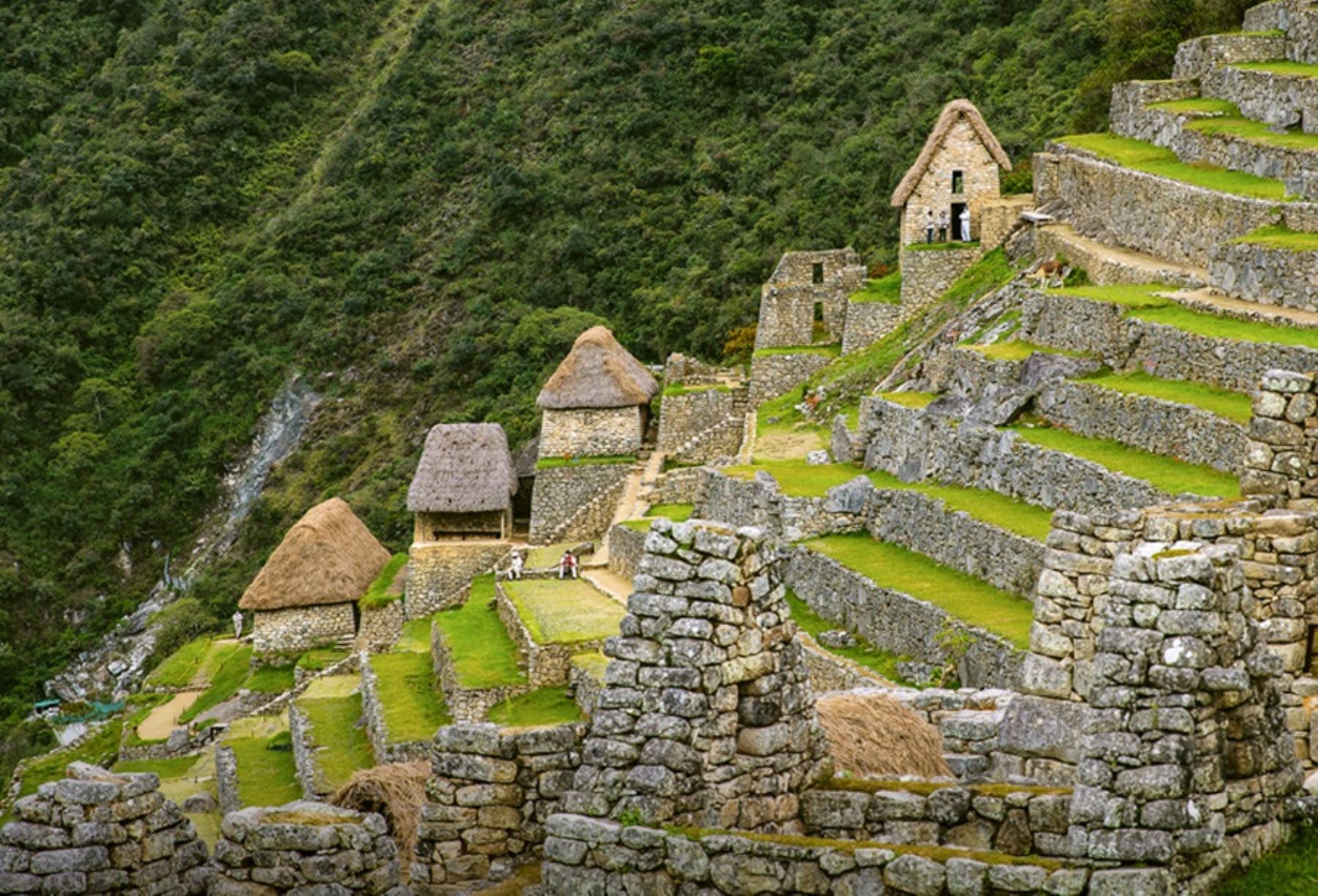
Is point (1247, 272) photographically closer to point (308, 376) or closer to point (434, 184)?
point (308, 376)

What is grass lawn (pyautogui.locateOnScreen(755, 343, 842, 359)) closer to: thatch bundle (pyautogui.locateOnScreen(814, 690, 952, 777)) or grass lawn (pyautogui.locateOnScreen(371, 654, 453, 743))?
grass lawn (pyautogui.locateOnScreen(371, 654, 453, 743))

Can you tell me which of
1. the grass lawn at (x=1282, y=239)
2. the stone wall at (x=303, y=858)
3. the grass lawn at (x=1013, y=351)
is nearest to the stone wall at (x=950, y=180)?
the grass lawn at (x=1013, y=351)

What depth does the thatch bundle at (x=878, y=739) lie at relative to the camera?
9.55 meters

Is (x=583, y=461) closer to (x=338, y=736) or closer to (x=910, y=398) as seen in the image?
(x=338, y=736)

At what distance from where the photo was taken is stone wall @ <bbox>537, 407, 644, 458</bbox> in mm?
36438

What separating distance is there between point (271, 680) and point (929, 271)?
12659 mm

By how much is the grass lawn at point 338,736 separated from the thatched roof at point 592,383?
8053 millimetres

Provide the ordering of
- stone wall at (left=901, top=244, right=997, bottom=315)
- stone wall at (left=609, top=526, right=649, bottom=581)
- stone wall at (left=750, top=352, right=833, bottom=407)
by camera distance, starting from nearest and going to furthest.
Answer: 1. stone wall at (left=609, top=526, right=649, bottom=581)
2. stone wall at (left=901, top=244, right=997, bottom=315)
3. stone wall at (left=750, top=352, right=833, bottom=407)

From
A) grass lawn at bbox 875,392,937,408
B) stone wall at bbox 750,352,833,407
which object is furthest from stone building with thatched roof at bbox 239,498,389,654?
grass lawn at bbox 875,392,937,408

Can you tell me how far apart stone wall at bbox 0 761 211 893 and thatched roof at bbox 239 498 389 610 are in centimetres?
2671

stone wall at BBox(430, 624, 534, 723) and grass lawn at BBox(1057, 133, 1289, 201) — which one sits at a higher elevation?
grass lawn at BBox(1057, 133, 1289, 201)

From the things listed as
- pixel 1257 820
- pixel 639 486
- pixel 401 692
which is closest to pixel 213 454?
pixel 639 486

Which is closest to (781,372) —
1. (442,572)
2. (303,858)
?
(442,572)

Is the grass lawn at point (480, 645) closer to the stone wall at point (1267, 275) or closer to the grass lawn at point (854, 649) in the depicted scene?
the grass lawn at point (854, 649)
